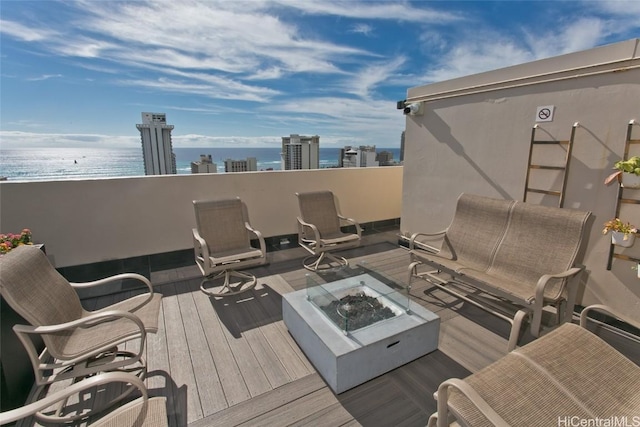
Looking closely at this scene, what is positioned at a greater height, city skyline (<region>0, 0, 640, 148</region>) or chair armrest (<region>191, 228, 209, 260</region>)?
city skyline (<region>0, 0, 640, 148</region>)

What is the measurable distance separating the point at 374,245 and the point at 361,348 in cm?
318

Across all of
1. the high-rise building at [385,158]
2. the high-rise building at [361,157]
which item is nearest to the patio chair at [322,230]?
the high-rise building at [361,157]

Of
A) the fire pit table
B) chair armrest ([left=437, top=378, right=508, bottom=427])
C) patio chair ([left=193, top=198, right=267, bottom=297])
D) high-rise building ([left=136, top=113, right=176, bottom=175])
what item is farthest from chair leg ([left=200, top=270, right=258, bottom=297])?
chair armrest ([left=437, top=378, right=508, bottom=427])

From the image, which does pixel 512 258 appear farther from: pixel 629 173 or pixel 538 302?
pixel 629 173

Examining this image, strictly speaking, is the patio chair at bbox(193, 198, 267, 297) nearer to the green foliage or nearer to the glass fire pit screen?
the glass fire pit screen

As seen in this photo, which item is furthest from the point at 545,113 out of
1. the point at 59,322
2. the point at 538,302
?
the point at 59,322

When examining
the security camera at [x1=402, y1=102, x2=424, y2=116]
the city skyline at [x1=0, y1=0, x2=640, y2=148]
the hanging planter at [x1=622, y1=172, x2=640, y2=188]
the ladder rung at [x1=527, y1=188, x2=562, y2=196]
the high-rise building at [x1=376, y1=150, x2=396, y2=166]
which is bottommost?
the ladder rung at [x1=527, y1=188, x2=562, y2=196]

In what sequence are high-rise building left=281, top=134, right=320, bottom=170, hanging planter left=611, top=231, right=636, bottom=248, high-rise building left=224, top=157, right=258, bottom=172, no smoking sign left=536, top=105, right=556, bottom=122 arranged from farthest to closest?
high-rise building left=281, top=134, right=320, bottom=170 → high-rise building left=224, top=157, right=258, bottom=172 → no smoking sign left=536, top=105, right=556, bottom=122 → hanging planter left=611, top=231, right=636, bottom=248

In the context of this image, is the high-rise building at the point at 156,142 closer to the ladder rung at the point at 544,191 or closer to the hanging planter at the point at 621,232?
the ladder rung at the point at 544,191

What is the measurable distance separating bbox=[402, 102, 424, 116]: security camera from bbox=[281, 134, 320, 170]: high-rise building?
220cm

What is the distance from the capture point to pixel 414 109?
4.32 meters

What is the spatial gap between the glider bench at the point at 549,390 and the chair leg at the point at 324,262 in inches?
112

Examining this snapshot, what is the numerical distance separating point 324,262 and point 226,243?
4.96ft

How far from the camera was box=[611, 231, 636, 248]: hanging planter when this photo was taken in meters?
2.33
